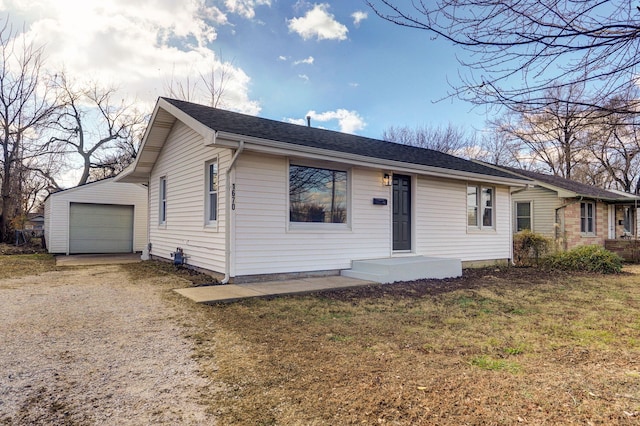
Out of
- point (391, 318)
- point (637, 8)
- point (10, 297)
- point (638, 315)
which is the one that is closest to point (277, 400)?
point (391, 318)

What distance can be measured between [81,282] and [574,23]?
8.58m

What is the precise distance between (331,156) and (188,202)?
3712 millimetres

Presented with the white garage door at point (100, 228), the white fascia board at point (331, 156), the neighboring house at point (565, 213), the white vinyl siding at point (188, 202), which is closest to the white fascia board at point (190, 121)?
the white fascia board at point (331, 156)

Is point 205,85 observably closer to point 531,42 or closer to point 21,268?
point 21,268

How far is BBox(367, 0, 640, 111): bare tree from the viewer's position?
9.62ft

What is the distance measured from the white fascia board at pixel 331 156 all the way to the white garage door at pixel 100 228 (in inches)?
422

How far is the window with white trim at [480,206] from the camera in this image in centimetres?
1064

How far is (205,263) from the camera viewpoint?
7711mm

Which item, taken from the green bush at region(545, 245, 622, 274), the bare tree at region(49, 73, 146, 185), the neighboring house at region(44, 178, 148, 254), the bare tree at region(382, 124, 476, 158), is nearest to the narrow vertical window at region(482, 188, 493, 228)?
the green bush at region(545, 245, 622, 274)

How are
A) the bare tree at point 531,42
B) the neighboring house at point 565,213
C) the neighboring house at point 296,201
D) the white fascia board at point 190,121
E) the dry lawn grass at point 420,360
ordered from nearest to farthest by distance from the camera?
the dry lawn grass at point 420,360 < the bare tree at point 531,42 < the white fascia board at point 190,121 < the neighboring house at point 296,201 < the neighboring house at point 565,213

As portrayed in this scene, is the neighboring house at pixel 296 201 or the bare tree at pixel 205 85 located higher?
the bare tree at pixel 205 85

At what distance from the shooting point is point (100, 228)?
14.4 meters

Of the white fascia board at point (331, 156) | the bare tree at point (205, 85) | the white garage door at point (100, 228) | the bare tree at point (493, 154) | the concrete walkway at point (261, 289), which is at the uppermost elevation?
the bare tree at point (205, 85)

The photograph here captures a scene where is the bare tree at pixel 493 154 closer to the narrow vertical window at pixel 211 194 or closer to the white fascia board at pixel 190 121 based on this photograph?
the narrow vertical window at pixel 211 194
